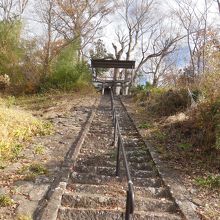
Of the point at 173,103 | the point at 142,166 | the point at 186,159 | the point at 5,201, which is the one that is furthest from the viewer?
the point at 173,103

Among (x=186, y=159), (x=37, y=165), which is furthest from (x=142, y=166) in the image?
(x=37, y=165)

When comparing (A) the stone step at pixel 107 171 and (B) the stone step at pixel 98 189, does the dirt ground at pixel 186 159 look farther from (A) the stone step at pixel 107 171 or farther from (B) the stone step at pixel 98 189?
(B) the stone step at pixel 98 189

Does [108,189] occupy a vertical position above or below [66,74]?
below

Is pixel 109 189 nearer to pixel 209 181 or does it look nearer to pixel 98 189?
pixel 98 189

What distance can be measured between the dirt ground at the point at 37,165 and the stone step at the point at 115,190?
0.51m

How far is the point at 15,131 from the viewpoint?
8.94 metres

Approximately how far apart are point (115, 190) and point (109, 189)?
0.10 meters

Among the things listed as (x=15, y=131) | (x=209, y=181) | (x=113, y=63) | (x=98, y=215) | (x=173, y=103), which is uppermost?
(x=113, y=63)

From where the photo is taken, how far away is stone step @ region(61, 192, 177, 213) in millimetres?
5719

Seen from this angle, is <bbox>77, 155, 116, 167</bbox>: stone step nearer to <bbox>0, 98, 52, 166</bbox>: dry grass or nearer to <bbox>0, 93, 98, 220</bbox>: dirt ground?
<bbox>0, 93, 98, 220</bbox>: dirt ground

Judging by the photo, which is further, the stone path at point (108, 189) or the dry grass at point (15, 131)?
the dry grass at point (15, 131)

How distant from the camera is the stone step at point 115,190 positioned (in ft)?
20.2

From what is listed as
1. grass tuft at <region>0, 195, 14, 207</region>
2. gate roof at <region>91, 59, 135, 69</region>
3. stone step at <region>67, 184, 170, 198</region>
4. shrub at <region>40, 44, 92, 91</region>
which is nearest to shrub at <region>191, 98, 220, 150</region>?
→ stone step at <region>67, 184, 170, 198</region>

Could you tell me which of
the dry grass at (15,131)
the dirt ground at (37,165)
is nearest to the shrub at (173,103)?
the dirt ground at (37,165)
